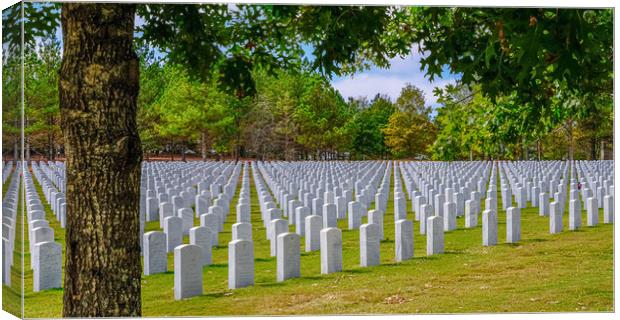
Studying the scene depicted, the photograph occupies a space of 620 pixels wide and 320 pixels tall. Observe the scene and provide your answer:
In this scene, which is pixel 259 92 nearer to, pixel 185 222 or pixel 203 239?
pixel 203 239

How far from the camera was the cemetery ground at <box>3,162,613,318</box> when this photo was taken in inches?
258

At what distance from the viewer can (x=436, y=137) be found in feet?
25.2

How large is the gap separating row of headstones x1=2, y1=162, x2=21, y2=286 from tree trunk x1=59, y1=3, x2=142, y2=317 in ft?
4.79

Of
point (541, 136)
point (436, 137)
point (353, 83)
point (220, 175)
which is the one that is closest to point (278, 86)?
point (353, 83)

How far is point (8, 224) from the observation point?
6402 mm

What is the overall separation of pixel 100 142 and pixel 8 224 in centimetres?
209

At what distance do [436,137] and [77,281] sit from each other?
3931mm

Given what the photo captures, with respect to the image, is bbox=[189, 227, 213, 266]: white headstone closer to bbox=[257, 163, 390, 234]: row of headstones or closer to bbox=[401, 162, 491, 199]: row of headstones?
bbox=[257, 163, 390, 234]: row of headstones

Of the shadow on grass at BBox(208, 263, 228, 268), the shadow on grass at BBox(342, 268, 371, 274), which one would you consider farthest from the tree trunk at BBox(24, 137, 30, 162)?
the shadow on grass at BBox(342, 268, 371, 274)

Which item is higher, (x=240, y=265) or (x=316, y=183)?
(x=316, y=183)

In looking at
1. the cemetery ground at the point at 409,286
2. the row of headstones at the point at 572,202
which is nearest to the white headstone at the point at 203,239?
the cemetery ground at the point at 409,286

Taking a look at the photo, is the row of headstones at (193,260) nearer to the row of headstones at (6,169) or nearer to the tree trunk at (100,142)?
the row of headstones at (6,169)

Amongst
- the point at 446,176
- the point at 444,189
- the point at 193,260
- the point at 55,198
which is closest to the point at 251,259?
the point at 193,260

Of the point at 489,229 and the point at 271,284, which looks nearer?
the point at 271,284
